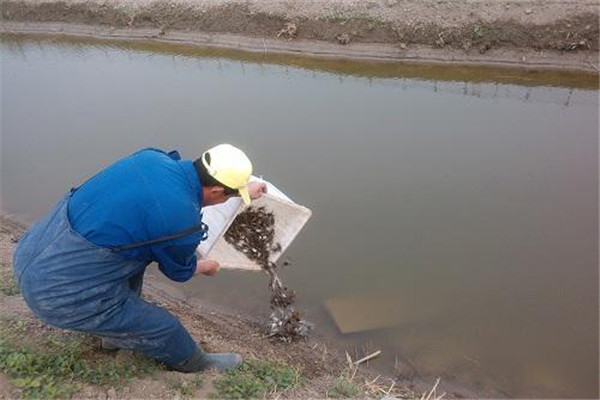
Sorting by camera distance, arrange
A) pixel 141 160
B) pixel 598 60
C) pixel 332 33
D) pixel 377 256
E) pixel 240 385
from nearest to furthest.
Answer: pixel 141 160 → pixel 240 385 → pixel 377 256 → pixel 598 60 → pixel 332 33

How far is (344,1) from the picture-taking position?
11180 mm

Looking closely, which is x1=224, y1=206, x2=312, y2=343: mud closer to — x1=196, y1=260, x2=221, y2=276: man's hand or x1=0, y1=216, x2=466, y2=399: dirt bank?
x1=0, y1=216, x2=466, y2=399: dirt bank

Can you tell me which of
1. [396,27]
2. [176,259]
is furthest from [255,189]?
[396,27]

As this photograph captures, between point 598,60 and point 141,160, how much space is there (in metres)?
9.21

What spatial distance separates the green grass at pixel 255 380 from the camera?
3.44 meters

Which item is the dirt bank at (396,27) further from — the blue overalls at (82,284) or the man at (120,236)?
the blue overalls at (82,284)

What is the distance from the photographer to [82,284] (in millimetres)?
2895

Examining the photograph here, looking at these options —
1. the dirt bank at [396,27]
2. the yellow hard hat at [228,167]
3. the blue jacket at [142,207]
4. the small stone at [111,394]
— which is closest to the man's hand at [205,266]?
the blue jacket at [142,207]

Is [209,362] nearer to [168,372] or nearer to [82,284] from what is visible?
[168,372]

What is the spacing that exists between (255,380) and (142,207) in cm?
159

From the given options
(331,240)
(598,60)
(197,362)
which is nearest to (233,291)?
(331,240)

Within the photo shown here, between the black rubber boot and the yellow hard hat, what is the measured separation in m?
1.36

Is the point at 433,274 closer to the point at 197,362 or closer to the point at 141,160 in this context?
the point at 197,362

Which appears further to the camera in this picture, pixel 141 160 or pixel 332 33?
pixel 332 33
